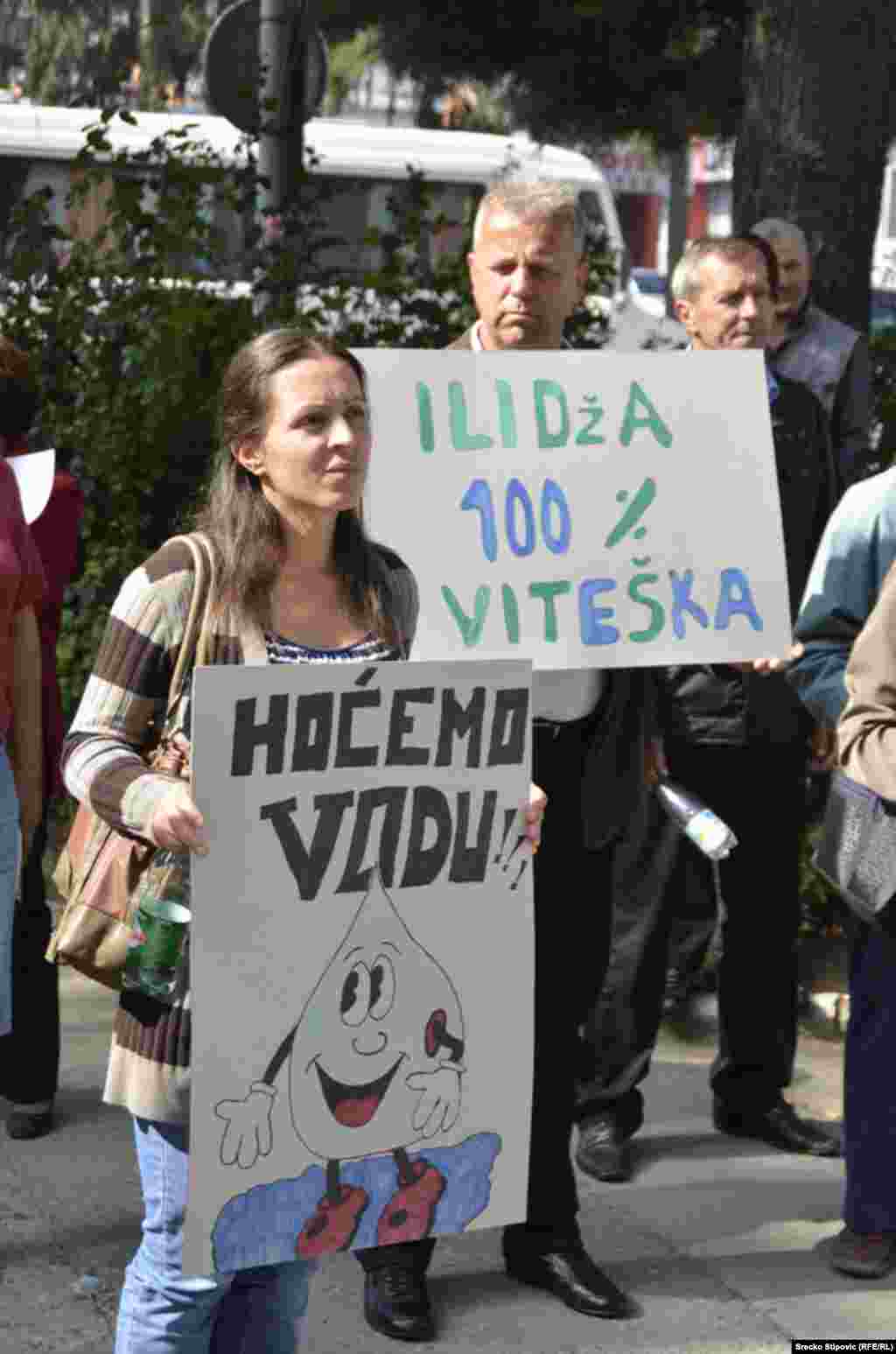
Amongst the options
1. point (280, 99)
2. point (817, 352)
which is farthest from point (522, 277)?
point (280, 99)

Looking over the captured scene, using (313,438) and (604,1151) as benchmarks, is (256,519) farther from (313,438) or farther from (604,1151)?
(604,1151)

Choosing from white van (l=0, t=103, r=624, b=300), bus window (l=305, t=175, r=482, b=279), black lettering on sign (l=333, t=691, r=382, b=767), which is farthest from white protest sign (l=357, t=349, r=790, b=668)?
white van (l=0, t=103, r=624, b=300)

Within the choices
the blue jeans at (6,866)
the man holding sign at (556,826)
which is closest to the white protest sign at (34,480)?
the blue jeans at (6,866)

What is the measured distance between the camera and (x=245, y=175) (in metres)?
7.12

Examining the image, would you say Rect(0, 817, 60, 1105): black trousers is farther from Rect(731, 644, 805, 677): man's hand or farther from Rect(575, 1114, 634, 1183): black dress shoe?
Rect(731, 644, 805, 677): man's hand

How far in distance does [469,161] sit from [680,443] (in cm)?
1534

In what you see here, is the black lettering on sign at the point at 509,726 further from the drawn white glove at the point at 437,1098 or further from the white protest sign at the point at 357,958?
the drawn white glove at the point at 437,1098

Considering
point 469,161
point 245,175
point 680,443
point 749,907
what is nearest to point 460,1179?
point 680,443

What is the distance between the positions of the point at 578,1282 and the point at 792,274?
9.25ft

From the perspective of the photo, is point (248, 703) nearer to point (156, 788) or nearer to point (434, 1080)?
point (156, 788)

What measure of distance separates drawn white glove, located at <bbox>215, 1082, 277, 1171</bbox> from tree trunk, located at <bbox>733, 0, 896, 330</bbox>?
4805 mm

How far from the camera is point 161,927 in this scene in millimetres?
2924

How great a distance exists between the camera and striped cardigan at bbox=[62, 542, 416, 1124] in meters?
2.91

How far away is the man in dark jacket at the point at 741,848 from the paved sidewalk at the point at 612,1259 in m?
0.13
